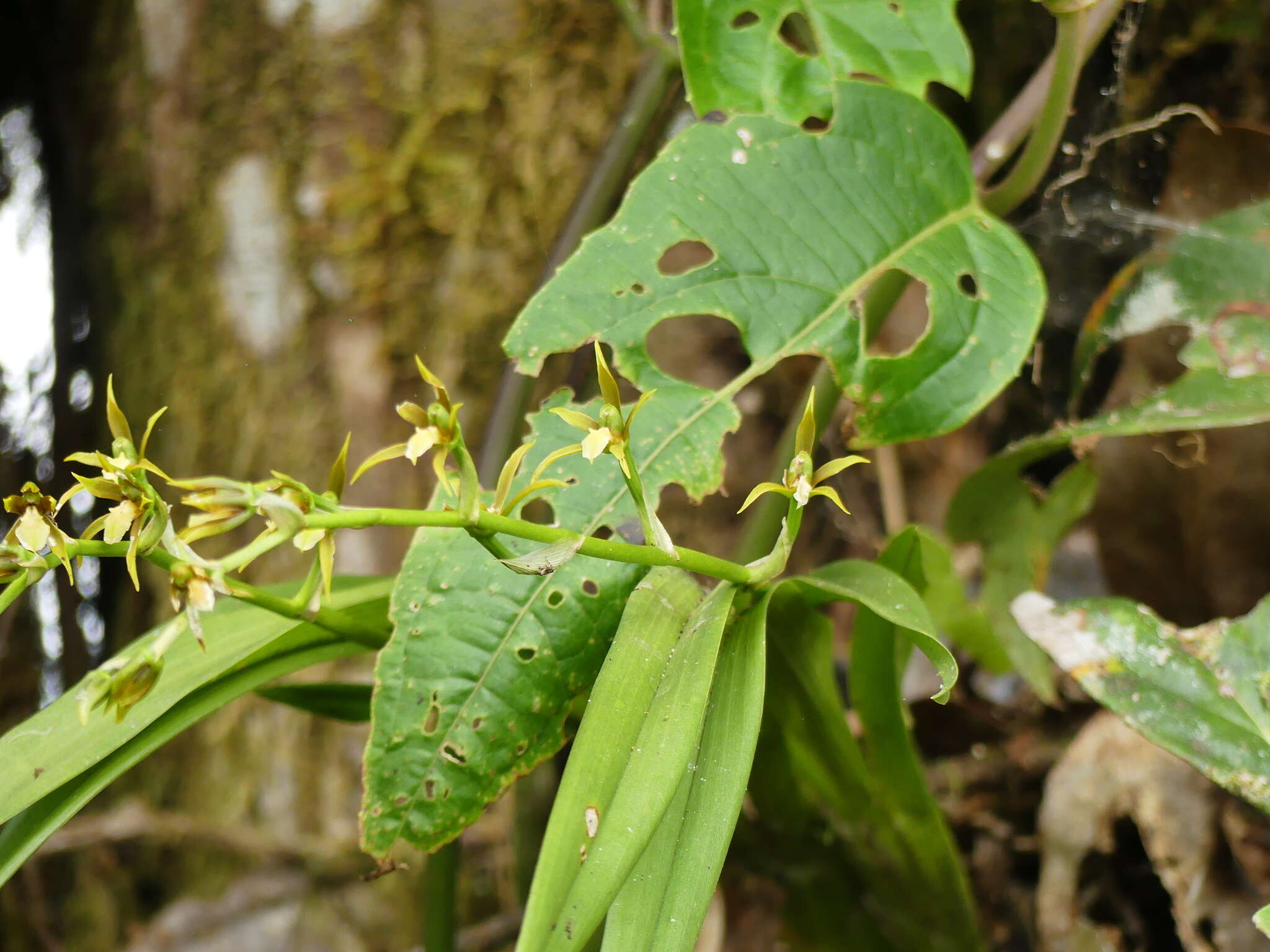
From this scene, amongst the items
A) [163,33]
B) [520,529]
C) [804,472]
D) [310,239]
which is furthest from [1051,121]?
[163,33]

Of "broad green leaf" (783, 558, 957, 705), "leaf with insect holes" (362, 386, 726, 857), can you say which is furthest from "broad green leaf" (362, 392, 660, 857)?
"broad green leaf" (783, 558, 957, 705)

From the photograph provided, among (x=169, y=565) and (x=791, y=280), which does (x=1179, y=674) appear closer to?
(x=791, y=280)

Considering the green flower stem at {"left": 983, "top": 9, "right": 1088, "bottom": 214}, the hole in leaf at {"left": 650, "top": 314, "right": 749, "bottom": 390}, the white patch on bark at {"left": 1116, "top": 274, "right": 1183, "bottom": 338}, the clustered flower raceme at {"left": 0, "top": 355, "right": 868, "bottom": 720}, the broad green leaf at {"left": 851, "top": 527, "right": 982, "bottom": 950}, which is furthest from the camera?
the hole in leaf at {"left": 650, "top": 314, "right": 749, "bottom": 390}

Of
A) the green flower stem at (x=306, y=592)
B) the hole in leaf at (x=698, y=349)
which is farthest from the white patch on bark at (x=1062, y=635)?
the hole in leaf at (x=698, y=349)

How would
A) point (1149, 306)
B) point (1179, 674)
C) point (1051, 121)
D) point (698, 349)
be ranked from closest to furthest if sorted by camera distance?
1. point (1179, 674)
2. point (1051, 121)
3. point (1149, 306)
4. point (698, 349)

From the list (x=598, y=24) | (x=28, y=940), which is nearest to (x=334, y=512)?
(x=598, y=24)

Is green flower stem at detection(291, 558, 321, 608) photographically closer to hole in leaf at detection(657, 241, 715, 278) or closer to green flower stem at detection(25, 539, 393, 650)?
green flower stem at detection(25, 539, 393, 650)
